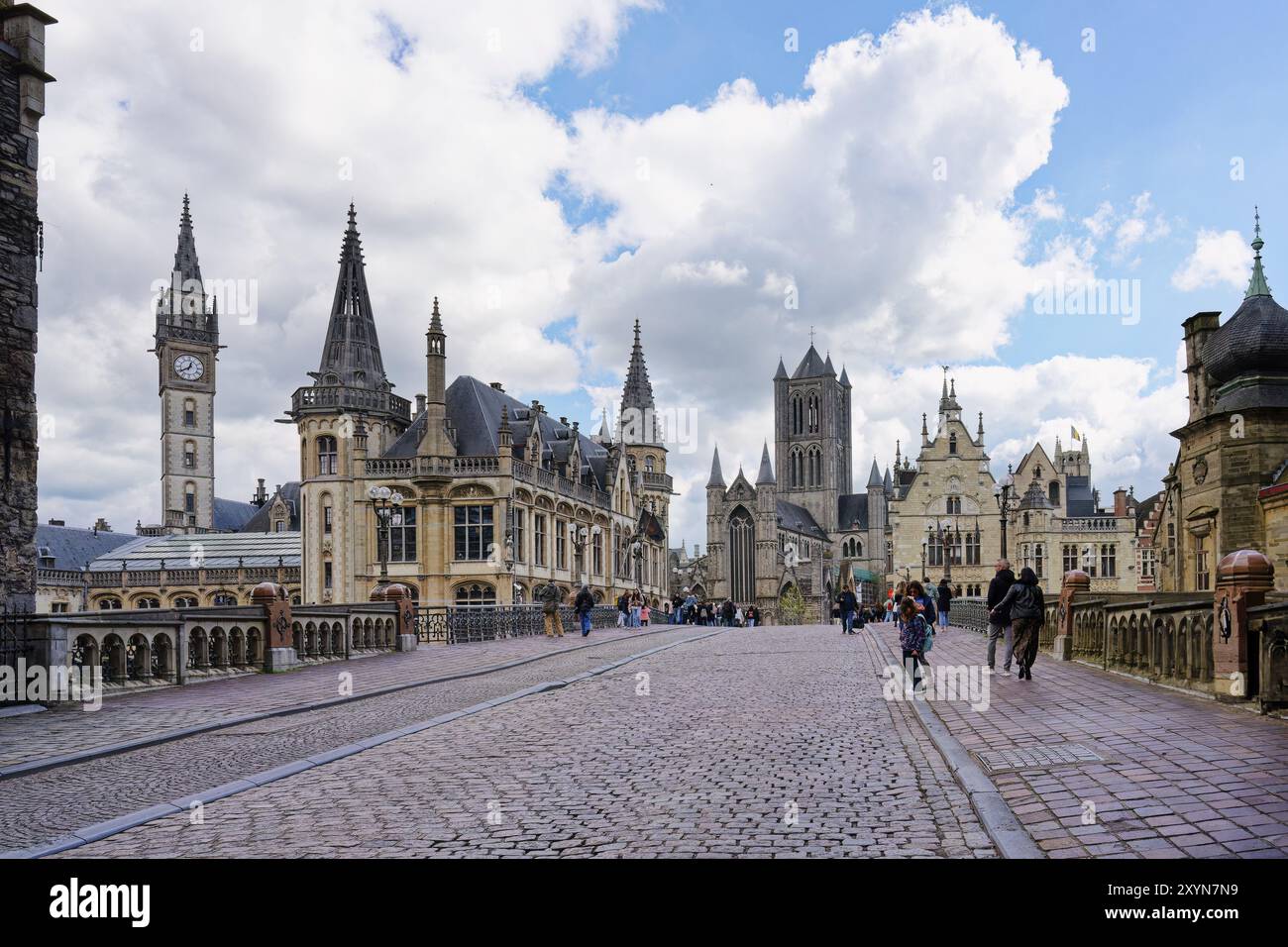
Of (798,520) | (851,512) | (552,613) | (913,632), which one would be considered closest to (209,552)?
(552,613)

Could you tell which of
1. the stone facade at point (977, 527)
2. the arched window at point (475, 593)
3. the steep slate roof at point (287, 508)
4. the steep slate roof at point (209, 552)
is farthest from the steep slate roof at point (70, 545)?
the stone facade at point (977, 527)

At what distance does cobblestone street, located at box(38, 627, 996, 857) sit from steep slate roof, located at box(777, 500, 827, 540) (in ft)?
349

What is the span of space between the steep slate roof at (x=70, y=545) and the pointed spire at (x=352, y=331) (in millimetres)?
26066

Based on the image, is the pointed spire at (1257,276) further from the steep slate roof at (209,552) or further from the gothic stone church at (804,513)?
the gothic stone church at (804,513)

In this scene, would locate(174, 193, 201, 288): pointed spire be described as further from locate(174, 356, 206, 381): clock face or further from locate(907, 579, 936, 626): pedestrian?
locate(907, 579, 936, 626): pedestrian

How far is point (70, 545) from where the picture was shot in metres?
72.8

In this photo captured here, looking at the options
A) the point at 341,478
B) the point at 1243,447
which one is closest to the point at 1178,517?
the point at 1243,447

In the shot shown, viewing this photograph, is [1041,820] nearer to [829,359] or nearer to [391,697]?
[391,697]

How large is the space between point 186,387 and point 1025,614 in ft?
352

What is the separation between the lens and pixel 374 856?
20.0 feet

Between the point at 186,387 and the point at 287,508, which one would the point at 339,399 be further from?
the point at 186,387

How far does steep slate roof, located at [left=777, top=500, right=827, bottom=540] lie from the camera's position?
395 feet

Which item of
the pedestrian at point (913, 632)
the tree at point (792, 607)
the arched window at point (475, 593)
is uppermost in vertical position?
the pedestrian at point (913, 632)

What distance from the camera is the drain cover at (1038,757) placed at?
8461 millimetres
